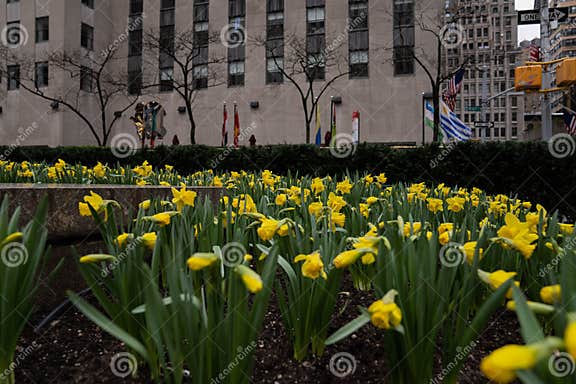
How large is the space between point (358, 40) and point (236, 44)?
8.05 m

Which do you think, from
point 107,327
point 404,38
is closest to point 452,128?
point 107,327

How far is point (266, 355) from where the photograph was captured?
142 cm

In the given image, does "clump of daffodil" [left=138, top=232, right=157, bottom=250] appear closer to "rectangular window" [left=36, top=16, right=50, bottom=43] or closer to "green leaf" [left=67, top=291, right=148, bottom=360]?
"green leaf" [left=67, top=291, right=148, bottom=360]

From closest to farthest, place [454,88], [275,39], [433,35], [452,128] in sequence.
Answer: [452,128] → [454,88] → [433,35] → [275,39]

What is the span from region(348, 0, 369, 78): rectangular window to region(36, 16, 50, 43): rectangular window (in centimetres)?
1978

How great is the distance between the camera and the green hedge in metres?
8.14

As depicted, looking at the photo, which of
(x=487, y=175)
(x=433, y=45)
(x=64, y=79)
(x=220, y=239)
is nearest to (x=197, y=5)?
(x=64, y=79)

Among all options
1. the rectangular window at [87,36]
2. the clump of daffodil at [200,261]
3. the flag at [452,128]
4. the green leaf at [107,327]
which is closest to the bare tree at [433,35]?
the flag at [452,128]

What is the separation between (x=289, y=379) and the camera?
1.29m

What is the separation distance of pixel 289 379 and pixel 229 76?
29.4 metres

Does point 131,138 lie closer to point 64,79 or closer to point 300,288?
point 64,79

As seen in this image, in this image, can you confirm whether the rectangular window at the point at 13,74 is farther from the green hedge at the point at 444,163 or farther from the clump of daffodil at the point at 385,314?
the clump of daffodil at the point at 385,314

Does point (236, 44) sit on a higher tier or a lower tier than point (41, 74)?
higher

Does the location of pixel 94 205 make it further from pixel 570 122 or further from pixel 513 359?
pixel 570 122
